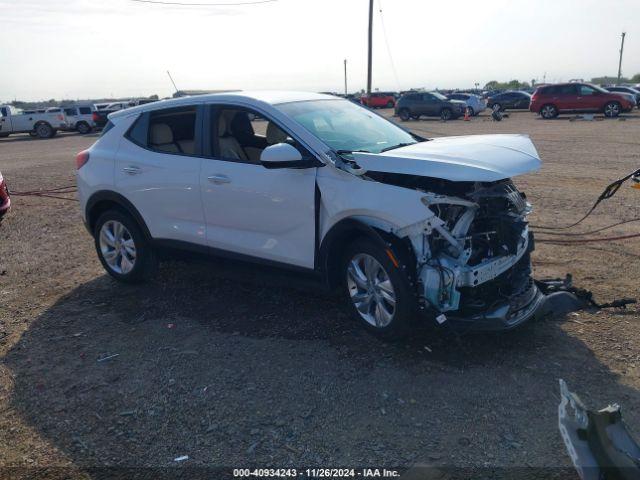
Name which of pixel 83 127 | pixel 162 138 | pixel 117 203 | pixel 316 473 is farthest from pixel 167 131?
pixel 83 127

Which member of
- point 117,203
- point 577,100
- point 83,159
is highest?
point 577,100

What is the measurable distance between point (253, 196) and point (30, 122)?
32.1 metres

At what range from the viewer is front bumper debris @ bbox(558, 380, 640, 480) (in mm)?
2420

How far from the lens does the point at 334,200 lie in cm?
442

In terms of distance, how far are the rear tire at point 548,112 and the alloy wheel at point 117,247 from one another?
94.0ft

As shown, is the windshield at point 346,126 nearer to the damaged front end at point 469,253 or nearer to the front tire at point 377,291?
the damaged front end at point 469,253

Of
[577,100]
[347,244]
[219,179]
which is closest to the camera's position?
[347,244]

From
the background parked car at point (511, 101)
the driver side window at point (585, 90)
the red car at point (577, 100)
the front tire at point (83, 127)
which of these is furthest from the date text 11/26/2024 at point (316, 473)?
the background parked car at point (511, 101)

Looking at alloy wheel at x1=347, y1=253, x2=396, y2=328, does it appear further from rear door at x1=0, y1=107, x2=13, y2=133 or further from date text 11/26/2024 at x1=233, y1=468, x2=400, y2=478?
rear door at x1=0, y1=107, x2=13, y2=133

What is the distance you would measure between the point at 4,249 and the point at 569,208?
25.7 feet

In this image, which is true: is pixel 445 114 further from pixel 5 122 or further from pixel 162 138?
pixel 162 138

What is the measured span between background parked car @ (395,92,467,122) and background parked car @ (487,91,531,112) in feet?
15.3

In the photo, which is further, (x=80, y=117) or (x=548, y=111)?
(x=80, y=117)

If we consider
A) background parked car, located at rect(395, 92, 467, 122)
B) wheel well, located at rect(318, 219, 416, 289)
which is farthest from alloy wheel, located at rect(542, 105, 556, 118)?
wheel well, located at rect(318, 219, 416, 289)
